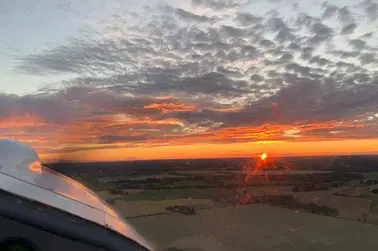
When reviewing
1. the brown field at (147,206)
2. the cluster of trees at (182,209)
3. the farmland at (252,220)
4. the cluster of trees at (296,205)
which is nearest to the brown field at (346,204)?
the farmland at (252,220)

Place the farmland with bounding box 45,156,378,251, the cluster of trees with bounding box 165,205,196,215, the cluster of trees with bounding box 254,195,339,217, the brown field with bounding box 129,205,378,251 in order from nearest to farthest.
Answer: the brown field with bounding box 129,205,378,251 < the farmland with bounding box 45,156,378,251 < the cluster of trees with bounding box 165,205,196,215 < the cluster of trees with bounding box 254,195,339,217

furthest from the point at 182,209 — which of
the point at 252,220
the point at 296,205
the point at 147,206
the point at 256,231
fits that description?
the point at 296,205

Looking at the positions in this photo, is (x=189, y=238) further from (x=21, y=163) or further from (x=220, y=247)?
(x=21, y=163)

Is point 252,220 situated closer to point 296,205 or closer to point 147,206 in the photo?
point 296,205

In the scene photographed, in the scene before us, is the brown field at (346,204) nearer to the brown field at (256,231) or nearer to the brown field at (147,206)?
the brown field at (256,231)

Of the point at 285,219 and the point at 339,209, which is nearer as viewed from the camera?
the point at 285,219

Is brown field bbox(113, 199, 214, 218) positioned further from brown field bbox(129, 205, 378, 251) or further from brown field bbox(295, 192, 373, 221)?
brown field bbox(295, 192, 373, 221)

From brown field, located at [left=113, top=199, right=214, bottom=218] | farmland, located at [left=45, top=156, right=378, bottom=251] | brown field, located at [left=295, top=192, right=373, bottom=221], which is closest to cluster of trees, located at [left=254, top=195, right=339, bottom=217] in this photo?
farmland, located at [left=45, top=156, right=378, bottom=251]

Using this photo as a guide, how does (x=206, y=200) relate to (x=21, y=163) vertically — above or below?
→ below

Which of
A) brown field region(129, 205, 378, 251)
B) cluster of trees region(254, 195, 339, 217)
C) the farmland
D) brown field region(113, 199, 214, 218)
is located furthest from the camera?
cluster of trees region(254, 195, 339, 217)

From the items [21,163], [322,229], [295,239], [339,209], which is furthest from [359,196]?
[21,163]
